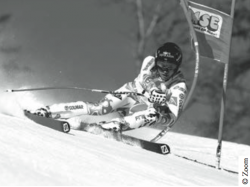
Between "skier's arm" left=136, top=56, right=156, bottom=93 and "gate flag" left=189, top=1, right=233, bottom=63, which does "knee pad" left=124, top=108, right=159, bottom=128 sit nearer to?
"skier's arm" left=136, top=56, right=156, bottom=93

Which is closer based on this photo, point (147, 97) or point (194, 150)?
point (147, 97)

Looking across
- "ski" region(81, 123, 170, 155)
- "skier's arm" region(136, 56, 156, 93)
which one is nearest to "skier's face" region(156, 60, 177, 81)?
"skier's arm" region(136, 56, 156, 93)

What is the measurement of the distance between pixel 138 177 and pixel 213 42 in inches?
126

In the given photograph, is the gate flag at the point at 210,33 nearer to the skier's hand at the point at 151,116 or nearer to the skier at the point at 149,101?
the skier at the point at 149,101

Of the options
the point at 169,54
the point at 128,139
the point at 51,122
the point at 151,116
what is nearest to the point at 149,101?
the point at 151,116

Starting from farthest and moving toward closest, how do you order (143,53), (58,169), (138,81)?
1. (143,53)
2. (138,81)
3. (58,169)

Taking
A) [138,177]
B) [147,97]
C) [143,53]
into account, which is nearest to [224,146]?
[147,97]

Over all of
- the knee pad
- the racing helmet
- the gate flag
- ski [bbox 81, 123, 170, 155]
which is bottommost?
ski [bbox 81, 123, 170, 155]

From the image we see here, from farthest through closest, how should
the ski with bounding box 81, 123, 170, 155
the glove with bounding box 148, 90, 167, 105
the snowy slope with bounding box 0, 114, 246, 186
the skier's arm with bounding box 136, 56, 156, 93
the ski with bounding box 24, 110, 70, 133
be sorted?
the skier's arm with bounding box 136, 56, 156, 93 → the glove with bounding box 148, 90, 167, 105 → the ski with bounding box 24, 110, 70, 133 → the ski with bounding box 81, 123, 170, 155 → the snowy slope with bounding box 0, 114, 246, 186

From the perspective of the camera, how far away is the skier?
6055mm

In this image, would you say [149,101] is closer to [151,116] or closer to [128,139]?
[151,116]

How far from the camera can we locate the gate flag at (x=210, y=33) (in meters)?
6.03

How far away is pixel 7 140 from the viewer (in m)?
3.64

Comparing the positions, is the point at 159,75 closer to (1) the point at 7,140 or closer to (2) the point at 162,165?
(2) the point at 162,165
